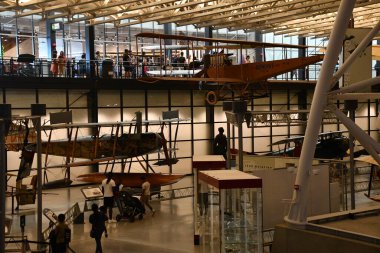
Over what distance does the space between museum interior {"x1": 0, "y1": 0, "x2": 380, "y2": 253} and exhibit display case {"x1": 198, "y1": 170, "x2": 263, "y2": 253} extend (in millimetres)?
20

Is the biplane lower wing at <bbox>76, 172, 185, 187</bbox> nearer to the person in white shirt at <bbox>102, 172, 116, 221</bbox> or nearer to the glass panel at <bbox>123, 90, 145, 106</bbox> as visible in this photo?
the person in white shirt at <bbox>102, 172, 116, 221</bbox>

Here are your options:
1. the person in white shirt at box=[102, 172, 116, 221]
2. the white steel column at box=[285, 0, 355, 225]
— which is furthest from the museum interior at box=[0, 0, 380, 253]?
the person in white shirt at box=[102, 172, 116, 221]

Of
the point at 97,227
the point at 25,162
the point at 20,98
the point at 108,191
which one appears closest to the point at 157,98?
the point at 20,98

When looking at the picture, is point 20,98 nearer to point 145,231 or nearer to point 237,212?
point 145,231

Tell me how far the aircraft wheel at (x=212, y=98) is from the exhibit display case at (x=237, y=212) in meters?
9.49

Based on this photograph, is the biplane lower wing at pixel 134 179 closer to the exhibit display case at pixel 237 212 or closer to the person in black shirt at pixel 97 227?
the person in black shirt at pixel 97 227

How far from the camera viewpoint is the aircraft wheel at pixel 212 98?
58.6ft

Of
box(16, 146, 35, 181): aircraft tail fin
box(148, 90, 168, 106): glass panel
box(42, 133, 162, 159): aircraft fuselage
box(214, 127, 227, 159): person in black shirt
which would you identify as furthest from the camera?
box(148, 90, 168, 106): glass panel

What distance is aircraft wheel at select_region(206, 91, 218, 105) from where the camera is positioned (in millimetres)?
17875

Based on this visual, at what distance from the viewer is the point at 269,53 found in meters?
32.6

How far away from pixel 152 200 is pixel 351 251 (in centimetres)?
1258

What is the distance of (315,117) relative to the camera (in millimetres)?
8234

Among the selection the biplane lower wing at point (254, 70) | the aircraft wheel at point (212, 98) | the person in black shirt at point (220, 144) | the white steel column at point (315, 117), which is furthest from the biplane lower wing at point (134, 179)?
the white steel column at point (315, 117)

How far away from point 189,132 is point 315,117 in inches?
736
